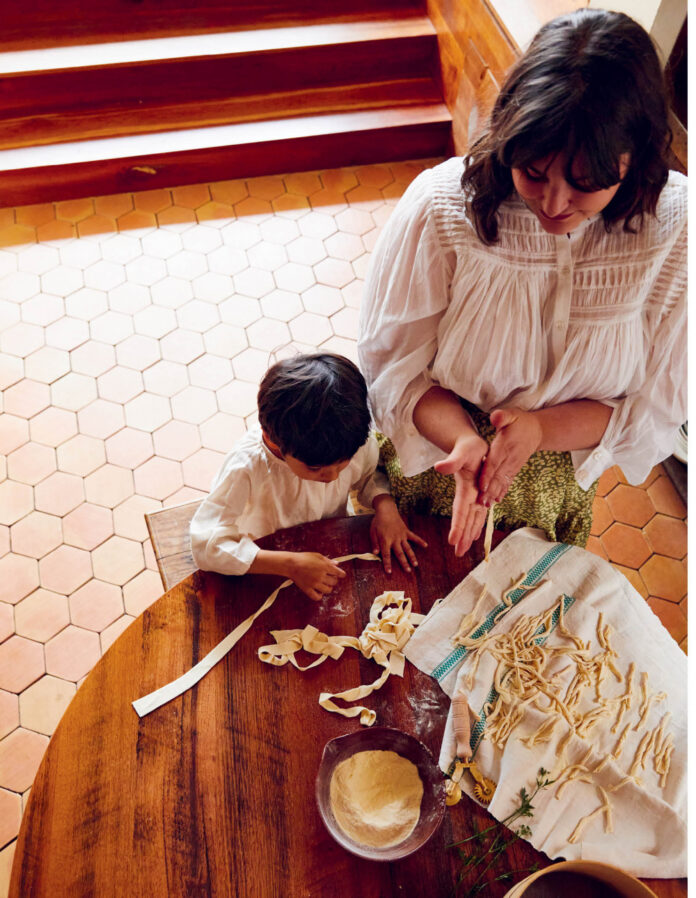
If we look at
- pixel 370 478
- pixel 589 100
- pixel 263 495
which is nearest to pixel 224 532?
pixel 263 495

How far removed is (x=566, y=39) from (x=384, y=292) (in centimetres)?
57

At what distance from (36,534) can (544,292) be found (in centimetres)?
205

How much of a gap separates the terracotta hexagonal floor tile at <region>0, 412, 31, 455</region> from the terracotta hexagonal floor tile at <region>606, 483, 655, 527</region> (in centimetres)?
231

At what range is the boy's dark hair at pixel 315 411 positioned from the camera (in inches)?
58.3

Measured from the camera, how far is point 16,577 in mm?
2533

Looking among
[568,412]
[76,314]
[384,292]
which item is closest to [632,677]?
[568,412]

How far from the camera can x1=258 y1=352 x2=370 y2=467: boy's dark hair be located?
148 cm

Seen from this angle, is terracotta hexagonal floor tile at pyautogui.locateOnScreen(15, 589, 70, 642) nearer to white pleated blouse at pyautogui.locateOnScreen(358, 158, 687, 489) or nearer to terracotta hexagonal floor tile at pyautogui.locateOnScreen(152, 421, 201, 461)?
terracotta hexagonal floor tile at pyautogui.locateOnScreen(152, 421, 201, 461)

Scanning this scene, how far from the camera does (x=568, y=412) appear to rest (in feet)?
4.94

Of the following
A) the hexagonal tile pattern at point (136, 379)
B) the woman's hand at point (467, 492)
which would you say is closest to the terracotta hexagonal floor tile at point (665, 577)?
the hexagonal tile pattern at point (136, 379)

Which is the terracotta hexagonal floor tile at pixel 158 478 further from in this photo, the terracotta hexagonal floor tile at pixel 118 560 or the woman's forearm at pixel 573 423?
the woman's forearm at pixel 573 423

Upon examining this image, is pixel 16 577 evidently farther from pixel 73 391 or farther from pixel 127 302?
pixel 127 302

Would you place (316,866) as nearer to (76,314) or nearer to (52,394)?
(52,394)

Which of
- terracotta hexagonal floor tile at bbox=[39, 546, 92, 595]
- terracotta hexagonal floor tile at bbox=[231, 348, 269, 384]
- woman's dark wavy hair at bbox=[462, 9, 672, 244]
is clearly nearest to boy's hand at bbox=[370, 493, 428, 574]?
woman's dark wavy hair at bbox=[462, 9, 672, 244]
